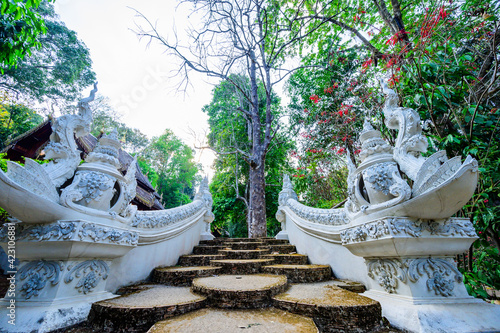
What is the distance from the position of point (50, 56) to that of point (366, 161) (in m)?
18.3

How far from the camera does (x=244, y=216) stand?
40.8 ft

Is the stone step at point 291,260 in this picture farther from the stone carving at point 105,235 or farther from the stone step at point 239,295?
the stone carving at point 105,235

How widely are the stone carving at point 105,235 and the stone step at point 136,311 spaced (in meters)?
0.52

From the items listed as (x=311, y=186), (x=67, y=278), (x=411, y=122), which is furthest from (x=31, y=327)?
(x=311, y=186)

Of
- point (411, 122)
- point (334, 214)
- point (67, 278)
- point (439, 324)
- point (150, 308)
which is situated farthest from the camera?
point (334, 214)

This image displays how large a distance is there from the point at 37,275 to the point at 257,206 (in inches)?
230

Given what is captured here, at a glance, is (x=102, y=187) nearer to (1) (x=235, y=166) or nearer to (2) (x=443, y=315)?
(2) (x=443, y=315)

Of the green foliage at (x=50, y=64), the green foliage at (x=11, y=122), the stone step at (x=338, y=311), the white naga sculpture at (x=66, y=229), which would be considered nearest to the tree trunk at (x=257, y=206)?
the white naga sculpture at (x=66, y=229)

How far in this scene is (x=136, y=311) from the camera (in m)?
1.61

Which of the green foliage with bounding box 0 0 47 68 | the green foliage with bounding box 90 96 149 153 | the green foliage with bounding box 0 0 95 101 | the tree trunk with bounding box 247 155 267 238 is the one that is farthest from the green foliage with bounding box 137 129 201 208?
the green foliage with bounding box 0 0 47 68

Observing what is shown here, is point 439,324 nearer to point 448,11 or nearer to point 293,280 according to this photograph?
point 293,280

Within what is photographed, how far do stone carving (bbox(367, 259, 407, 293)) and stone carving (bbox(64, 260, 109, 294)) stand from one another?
8.65 feet

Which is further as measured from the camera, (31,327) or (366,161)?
(366,161)

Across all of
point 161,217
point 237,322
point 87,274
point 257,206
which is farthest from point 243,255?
point 257,206
